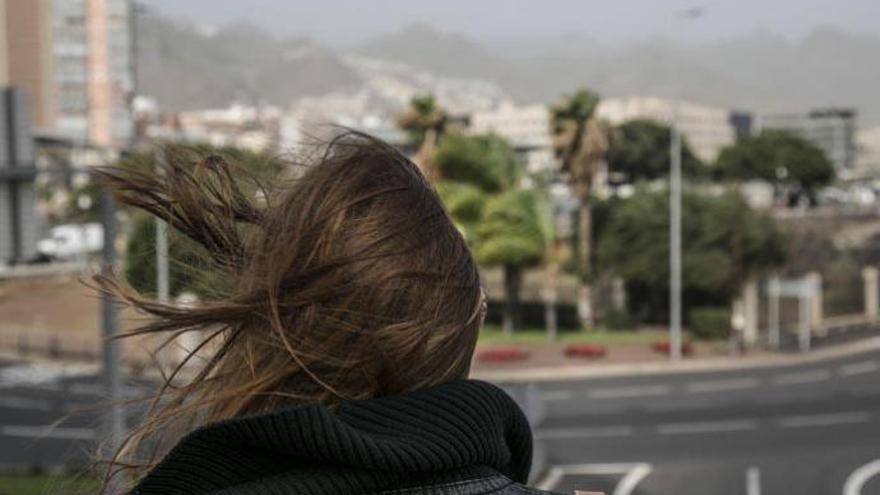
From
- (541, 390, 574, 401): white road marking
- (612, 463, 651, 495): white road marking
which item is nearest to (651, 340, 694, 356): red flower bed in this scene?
(541, 390, 574, 401): white road marking

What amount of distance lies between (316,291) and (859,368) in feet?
112

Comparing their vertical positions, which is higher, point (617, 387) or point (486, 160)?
point (486, 160)

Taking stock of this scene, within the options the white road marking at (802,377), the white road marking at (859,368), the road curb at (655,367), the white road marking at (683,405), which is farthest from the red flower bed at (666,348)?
the white road marking at (683,405)

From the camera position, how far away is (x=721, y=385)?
98.0ft

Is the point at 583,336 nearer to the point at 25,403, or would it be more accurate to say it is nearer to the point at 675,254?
the point at 675,254

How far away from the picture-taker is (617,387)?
30.1m

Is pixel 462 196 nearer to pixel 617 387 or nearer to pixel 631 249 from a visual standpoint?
pixel 631 249

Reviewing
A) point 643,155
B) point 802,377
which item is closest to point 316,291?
point 802,377

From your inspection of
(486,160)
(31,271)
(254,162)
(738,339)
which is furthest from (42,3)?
(254,162)

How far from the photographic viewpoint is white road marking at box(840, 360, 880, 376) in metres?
32.1

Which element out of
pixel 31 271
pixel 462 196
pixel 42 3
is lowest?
pixel 31 271

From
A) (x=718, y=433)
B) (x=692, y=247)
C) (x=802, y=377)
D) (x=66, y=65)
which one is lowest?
(x=802, y=377)

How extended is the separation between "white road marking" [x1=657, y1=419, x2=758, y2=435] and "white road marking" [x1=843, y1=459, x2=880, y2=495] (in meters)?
4.44

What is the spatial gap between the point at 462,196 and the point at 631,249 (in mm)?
6762
